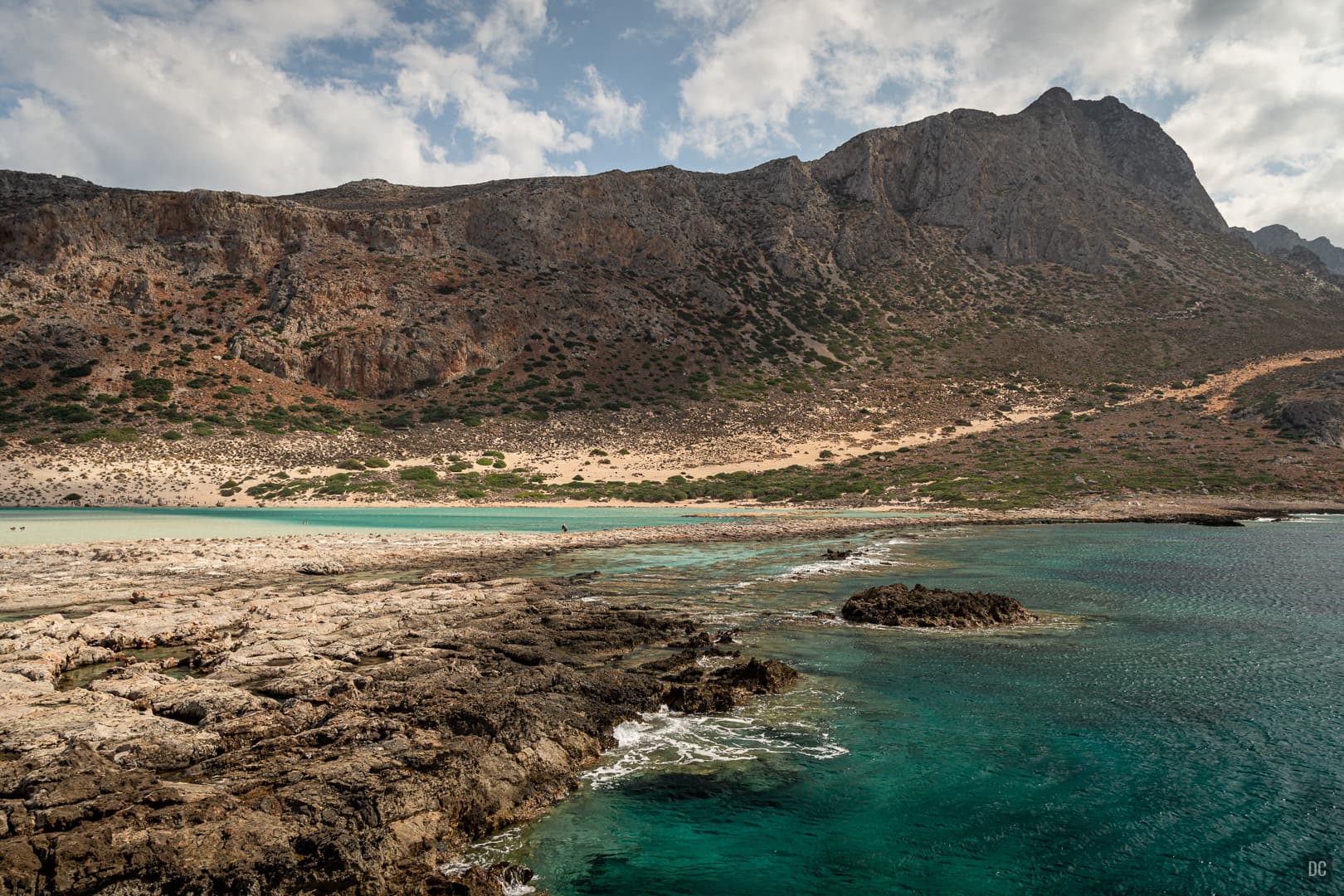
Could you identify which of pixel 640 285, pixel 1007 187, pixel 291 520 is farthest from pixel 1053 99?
pixel 291 520

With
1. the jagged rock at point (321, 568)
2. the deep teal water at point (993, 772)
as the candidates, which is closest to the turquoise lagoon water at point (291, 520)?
the jagged rock at point (321, 568)

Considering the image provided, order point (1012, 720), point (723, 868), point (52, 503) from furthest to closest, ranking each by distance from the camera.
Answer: point (52, 503)
point (1012, 720)
point (723, 868)

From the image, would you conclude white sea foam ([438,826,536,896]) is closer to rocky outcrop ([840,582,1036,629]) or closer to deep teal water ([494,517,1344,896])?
deep teal water ([494,517,1344,896])

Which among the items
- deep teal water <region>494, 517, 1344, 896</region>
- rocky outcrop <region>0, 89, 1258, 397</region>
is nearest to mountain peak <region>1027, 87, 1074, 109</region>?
rocky outcrop <region>0, 89, 1258, 397</region>

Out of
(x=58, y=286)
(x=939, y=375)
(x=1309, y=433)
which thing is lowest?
(x=1309, y=433)

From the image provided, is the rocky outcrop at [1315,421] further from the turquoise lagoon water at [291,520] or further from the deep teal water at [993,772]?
the deep teal water at [993,772]

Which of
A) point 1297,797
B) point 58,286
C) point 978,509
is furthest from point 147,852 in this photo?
point 58,286

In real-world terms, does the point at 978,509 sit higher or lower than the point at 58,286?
lower

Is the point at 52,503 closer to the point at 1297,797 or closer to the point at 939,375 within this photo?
the point at 1297,797
